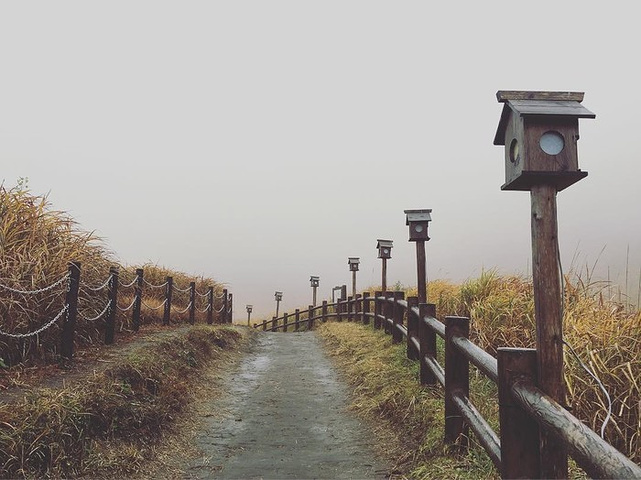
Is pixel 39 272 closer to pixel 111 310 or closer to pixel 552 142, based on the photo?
pixel 111 310

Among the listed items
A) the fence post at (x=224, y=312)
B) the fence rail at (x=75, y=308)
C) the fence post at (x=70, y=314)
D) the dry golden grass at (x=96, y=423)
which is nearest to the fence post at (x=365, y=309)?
the fence rail at (x=75, y=308)

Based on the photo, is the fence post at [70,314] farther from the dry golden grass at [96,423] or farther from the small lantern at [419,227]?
the small lantern at [419,227]

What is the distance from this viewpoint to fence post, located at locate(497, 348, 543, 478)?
2.84m

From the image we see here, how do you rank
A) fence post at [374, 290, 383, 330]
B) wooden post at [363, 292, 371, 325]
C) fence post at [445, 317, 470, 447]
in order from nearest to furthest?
1. fence post at [445, 317, 470, 447]
2. fence post at [374, 290, 383, 330]
3. wooden post at [363, 292, 371, 325]

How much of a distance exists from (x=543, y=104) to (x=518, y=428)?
1.84 meters

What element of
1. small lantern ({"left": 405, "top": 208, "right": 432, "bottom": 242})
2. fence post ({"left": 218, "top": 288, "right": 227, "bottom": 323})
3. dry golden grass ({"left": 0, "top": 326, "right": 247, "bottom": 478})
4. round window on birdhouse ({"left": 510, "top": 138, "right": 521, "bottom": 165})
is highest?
small lantern ({"left": 405, "top": 208, "right": 432, "bottom": 242})

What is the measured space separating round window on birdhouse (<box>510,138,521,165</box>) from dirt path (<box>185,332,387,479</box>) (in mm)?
2813

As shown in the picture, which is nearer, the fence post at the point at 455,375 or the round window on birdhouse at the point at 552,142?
the round window on birdhouse at the point at 552,142

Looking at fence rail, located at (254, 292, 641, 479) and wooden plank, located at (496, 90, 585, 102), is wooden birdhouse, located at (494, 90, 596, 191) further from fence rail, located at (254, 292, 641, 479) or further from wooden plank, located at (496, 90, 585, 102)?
fence rail, located at (254, 292, 641, 479)

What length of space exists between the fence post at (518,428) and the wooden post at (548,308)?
0.20 ft

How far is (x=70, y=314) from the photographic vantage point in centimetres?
608

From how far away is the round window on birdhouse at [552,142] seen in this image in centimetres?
287

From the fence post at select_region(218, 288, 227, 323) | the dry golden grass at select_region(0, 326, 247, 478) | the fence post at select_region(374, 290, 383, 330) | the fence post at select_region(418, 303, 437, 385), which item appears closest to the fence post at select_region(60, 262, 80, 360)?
the dry golden grass at select_region(0, 326, 247, 478)

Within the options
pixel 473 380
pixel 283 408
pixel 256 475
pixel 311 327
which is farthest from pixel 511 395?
pixel 311 327
